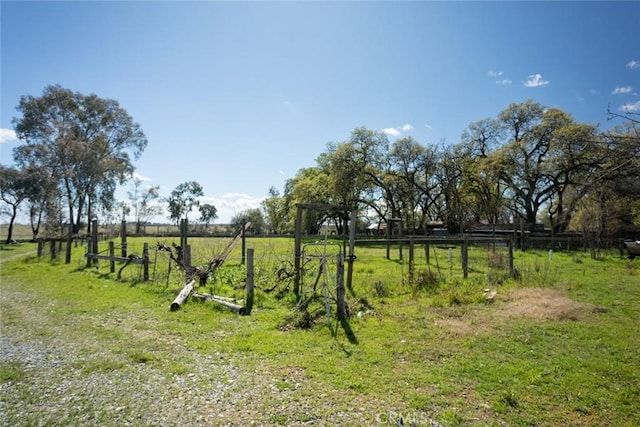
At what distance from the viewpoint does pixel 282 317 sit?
28.1 ft

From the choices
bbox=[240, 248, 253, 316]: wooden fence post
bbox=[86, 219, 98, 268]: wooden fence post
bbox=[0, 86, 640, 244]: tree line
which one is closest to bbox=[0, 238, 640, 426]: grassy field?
bbox=[240, 248, 253, 316]: wooden fence post

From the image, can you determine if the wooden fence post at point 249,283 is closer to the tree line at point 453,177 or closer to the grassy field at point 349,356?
the grassy field at point 349,356

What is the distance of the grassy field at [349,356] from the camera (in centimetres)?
441

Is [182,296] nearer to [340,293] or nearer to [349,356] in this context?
[340,293]

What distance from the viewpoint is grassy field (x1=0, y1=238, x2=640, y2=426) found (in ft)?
14.5

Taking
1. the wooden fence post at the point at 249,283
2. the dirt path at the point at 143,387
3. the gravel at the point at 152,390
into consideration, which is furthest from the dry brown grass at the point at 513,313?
the wooden fence post at the point at 249,283

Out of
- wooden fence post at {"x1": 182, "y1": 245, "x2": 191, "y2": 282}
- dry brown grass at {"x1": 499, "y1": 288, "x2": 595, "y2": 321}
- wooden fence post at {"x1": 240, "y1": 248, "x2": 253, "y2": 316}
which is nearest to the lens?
dry brown grass at {"x1": 499, "y1": 288, "x2": 595, "y2": 321}

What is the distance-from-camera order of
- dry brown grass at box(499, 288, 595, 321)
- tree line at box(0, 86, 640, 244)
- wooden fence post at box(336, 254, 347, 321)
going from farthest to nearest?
tree line at box(0, 86, 640, 244), dry brown grass at box(499, 288, 595, 321), wooden fence post at box(336, 254, 347, 321)

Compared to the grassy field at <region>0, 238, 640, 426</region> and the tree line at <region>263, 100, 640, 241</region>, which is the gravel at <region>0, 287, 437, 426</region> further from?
the tree line at <region>263, 100, 640, 241</region>

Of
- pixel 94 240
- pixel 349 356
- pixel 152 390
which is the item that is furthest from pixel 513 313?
pixel 94 240

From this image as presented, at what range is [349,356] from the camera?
625 centimetres

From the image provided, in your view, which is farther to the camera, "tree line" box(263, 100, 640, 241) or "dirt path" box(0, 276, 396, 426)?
"tree line" box(263, 100, 640, 241)

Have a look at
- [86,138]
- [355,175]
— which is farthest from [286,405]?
[86,138]

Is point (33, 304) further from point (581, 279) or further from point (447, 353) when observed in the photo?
point (581, 279)
